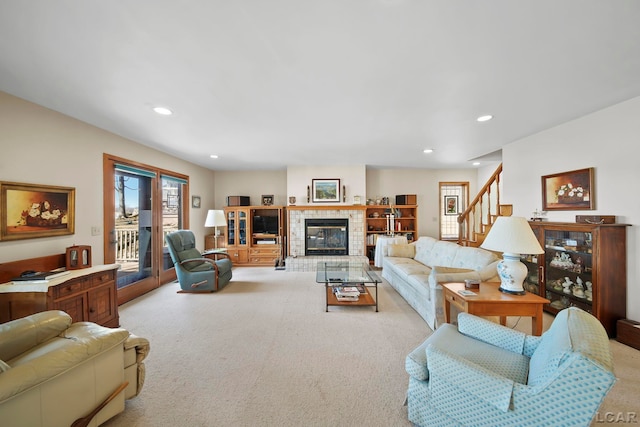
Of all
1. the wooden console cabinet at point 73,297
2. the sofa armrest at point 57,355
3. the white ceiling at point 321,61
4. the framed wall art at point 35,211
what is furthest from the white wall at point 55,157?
the sofa armrest at point 57,355

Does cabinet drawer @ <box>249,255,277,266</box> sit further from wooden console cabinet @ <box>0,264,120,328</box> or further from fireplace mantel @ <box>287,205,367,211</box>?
wooden console cabinet @ <box>0,264,120,328</box>

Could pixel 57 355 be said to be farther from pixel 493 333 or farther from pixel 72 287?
pixel 493 333

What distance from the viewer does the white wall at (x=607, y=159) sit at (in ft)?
8.25

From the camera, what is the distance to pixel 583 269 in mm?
2873

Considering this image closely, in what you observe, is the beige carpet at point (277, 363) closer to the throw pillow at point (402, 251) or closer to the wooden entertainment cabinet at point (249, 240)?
the throw pillow at point (402, 251)

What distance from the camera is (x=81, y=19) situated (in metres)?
1.42

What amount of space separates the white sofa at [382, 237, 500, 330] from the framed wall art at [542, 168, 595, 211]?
1175 millimetres

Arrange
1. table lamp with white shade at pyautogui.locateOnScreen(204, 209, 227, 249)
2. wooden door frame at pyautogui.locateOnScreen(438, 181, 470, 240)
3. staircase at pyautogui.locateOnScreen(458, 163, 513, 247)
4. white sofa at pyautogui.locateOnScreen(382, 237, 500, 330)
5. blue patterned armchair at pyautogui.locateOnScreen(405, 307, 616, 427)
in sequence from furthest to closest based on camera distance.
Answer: wooden door frame at pyautogui.locateOnScreen(438, 181, 470, 240), table lamp with white shade at pyautogui.locateOnScreen(204, 209, 227, 249), staircase at pyautogui.locateOnScreen(458, 163, 513, 247), white sofa at pyautogui.locateOnScreen(382, 237, 500, 330), blue patterned armchair at pyautogui.locateOnScreen(405, 307, 616, 427)

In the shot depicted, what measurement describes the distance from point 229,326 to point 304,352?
3.61 ft

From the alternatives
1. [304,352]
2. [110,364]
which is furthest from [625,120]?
[110,364]

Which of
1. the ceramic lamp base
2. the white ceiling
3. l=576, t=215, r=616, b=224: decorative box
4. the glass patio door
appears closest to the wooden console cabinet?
the glass patio door

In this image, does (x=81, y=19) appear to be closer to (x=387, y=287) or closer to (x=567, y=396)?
(x=567, y=396)

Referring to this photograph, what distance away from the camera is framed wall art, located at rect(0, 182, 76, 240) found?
2.30m

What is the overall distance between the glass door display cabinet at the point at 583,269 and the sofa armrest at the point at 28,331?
16.0ft
